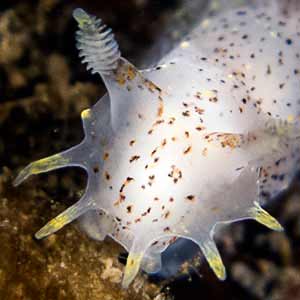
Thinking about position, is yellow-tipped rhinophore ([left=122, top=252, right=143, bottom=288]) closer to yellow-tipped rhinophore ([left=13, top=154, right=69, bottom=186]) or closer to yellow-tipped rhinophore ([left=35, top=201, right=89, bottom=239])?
yellow-tipped rhinophore ([left=35, top=201, right=89, bottom=239])

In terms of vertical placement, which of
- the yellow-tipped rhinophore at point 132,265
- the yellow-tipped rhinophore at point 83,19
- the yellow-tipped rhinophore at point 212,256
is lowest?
the yellow-tipped rhinophore at point 132,265

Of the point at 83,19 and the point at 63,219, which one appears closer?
the point at 83,19

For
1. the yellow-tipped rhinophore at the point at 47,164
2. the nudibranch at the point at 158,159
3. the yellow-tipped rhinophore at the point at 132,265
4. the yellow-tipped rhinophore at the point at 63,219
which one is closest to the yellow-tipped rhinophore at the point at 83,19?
the nudibranch at the point at 158,159

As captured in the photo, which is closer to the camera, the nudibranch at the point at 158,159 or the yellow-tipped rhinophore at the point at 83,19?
the yellow-tipped rhinophore at the point at 83,19

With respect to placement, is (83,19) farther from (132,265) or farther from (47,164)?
(132,265)

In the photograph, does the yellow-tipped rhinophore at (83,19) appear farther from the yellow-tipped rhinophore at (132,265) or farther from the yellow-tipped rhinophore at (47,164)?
the yellow-tipped rhinophore at (132,265)

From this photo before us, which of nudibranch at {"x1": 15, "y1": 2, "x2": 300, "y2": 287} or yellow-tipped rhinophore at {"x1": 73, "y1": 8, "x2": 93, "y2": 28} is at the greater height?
yellow-tipped rhinophore at {"x1": 73, "y1": 8, "x2": 93, "y2": 28}

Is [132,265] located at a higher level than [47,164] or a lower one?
lower

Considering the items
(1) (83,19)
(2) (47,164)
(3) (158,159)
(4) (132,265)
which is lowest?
(4) (132,265)

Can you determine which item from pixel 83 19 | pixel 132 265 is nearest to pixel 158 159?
pixel 132 265

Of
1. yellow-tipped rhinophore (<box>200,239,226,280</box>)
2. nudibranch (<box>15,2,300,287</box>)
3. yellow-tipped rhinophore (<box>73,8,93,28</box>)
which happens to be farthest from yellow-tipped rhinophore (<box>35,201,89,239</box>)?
yellow-tipped rhinophore (<box>73,8,93,28</box>)
